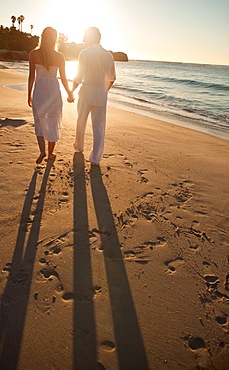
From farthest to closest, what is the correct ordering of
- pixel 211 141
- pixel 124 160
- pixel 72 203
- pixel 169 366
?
pixel 211 141 < pixel 124 160 < pixel 72 203 < pixel 169 366

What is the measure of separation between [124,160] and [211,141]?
11.8 ft

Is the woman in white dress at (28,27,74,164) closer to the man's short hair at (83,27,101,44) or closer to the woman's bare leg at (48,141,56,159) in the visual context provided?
the woman's bare leg at (48,141,56,159)

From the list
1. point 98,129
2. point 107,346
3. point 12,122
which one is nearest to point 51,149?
point 98,129

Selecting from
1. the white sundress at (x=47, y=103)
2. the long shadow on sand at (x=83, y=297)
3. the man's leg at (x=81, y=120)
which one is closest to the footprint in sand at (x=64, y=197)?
the long shadow on sand at (x=83, y=297)

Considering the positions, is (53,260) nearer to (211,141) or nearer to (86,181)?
(86,181)

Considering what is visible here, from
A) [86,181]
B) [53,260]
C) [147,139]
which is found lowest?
[53,260]

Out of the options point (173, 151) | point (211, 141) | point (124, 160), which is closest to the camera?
point (124, 160)

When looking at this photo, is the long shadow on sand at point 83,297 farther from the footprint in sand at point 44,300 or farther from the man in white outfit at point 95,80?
the man in white outfit at point 95,80

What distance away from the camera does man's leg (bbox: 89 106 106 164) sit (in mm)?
4246

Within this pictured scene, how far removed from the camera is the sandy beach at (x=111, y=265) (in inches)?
70.4

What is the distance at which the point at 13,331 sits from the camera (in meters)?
1.80

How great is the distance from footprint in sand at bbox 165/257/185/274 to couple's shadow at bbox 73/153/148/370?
0.44 metres

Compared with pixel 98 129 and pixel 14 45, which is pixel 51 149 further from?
pixel 14 45

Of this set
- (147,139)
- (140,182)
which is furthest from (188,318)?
(147,139)
